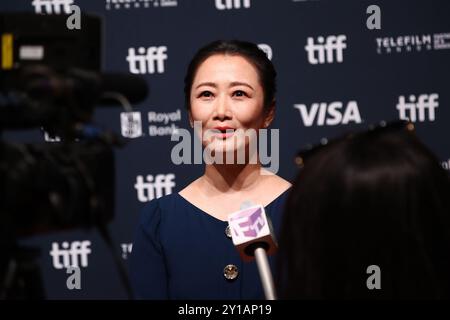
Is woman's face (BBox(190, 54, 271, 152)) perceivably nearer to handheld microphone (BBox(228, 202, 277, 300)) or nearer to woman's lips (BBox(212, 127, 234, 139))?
woman's lips (BBox(212, 127, 234, 139))

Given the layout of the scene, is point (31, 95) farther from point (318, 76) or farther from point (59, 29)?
point (318, 76)

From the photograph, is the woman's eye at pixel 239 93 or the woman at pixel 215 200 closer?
the woman at pixel 215 200

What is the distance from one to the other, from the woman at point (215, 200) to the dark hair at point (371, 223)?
68 centimetres

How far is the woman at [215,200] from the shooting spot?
176 centimetres

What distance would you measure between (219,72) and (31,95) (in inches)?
30.7

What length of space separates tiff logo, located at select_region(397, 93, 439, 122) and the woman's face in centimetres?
91

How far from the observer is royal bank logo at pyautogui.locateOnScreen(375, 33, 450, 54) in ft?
8.67

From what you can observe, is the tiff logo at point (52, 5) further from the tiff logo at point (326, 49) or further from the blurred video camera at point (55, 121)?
the blurred video camera at point (55, 121)

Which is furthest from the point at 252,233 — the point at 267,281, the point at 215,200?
the point at 215,200

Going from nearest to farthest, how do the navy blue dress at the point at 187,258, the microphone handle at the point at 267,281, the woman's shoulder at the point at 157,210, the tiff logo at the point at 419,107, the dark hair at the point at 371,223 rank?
the dark hair at the point at 371,223 < the microphone handle at the point at 267,281 < the navy blue dress at the point at 187,258 < the woman's shoulder at the point at 157,210 < the tiff logo at the point at 419,107

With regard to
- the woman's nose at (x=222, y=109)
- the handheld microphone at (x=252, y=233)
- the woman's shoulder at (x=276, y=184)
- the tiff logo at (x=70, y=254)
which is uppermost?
the woman's nose at (x=222, y=109)

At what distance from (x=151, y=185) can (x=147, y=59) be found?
1.52ft

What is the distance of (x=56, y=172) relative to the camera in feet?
3.69

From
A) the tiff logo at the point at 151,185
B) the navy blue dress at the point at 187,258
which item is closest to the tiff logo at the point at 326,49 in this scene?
the tiff logo at the point at 151,185
